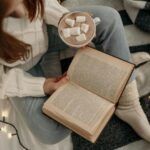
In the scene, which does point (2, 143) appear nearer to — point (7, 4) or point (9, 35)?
point (9, 35)

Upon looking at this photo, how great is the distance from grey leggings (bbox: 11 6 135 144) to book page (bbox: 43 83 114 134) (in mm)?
63

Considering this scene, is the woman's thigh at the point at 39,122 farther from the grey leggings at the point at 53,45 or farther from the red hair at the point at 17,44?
the red hair at the point at 17,44

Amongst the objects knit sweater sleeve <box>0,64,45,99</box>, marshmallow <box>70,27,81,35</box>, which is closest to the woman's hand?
knit sweater sleeve <box>0,64,45,99</box>

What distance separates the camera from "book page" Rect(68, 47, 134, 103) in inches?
32.4

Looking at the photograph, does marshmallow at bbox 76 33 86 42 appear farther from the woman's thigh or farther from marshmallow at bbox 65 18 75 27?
the woman's thigh

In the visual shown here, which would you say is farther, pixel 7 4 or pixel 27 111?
pixel 27 111

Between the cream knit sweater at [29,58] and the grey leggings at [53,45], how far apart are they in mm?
29

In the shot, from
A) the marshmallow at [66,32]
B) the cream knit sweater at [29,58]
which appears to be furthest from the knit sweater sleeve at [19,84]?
the marshmallow at [66,32]

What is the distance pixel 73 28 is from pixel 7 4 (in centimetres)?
23

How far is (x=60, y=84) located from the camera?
34.4 inches

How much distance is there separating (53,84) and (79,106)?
95 mm

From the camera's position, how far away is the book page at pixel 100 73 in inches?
32.4

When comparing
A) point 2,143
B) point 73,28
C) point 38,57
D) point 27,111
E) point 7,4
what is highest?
point 7,4

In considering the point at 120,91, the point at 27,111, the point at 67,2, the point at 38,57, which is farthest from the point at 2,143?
the point at 67,2
